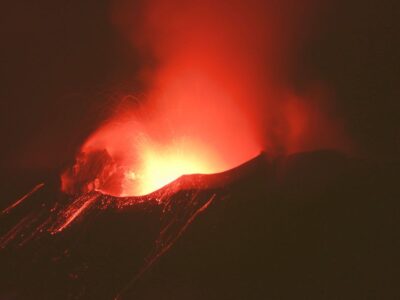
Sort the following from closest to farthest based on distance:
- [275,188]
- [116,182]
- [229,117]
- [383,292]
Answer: [383,292], [275,188], [116,182], [229,117]

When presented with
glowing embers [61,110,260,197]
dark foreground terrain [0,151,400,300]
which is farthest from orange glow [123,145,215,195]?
dark foreground terrain [0,151,400,300]

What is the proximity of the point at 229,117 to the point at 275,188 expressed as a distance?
6.57ft

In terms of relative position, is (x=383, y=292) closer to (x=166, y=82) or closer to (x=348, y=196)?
(x=348, y=196)

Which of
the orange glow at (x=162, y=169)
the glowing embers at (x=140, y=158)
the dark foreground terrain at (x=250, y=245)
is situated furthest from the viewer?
the orange glow at (x=162, y=169)

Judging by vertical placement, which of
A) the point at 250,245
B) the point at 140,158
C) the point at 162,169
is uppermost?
the point at 140,158

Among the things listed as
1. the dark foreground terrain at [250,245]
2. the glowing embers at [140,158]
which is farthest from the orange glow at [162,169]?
the dark foreground terrain at [250,245]

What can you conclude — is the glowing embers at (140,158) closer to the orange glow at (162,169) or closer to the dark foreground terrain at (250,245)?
the orange glow at (162,169)

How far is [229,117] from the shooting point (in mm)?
6746

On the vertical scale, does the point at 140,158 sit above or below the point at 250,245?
above

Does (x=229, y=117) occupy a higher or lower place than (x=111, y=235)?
higher

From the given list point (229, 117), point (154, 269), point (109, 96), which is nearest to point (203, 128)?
point (229, 117)

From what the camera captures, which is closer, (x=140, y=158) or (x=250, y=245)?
(x=250, y=245)

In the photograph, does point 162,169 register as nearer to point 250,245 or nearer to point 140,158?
point 140,158

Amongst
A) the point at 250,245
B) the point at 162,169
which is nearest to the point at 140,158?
the point at 162,169
